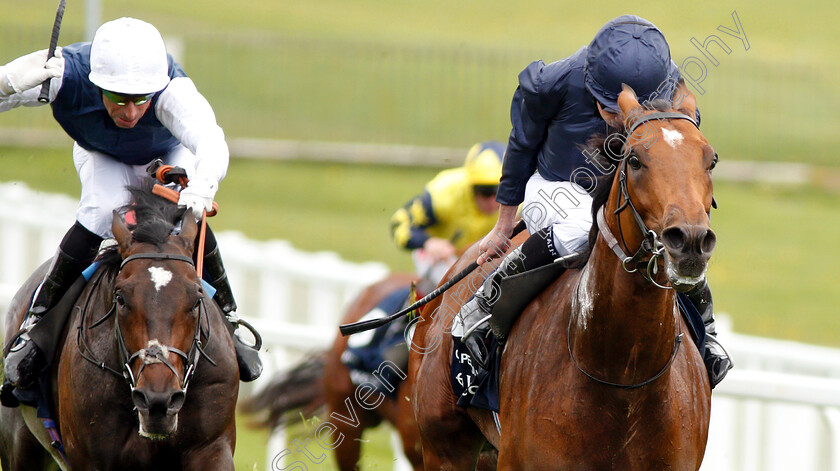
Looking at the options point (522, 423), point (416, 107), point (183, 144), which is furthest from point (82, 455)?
point (416, 107)

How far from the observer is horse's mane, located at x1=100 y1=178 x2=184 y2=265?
16.0 ft

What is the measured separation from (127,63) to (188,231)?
77 centimetres

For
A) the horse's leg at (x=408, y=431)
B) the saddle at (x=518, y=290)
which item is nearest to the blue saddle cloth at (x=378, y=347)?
the horse's leg at (x=408, y=431)

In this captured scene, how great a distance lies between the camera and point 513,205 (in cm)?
531

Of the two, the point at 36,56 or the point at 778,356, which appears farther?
the point at 778,356

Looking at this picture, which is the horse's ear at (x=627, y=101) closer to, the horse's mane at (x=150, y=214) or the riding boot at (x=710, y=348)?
the riding boot at (x=710, y=348)

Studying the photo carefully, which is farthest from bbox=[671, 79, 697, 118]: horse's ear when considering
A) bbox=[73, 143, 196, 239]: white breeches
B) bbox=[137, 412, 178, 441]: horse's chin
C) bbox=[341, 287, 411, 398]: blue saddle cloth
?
bbox=[341, 287, 411, 398]: blue saddle cloth

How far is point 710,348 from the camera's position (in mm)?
4742

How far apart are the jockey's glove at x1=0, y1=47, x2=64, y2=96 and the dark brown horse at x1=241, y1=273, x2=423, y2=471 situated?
2.65 meters

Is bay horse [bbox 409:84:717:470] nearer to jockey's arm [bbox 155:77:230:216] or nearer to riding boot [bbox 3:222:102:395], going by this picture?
jockey's arm [bbox 155:77:230:216]

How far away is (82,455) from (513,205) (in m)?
2.23

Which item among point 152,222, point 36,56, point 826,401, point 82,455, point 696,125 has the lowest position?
point 826,401

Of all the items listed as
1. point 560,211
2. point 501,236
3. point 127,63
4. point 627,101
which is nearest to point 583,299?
point 560,211

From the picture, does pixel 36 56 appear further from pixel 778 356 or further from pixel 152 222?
pixel 778 356
